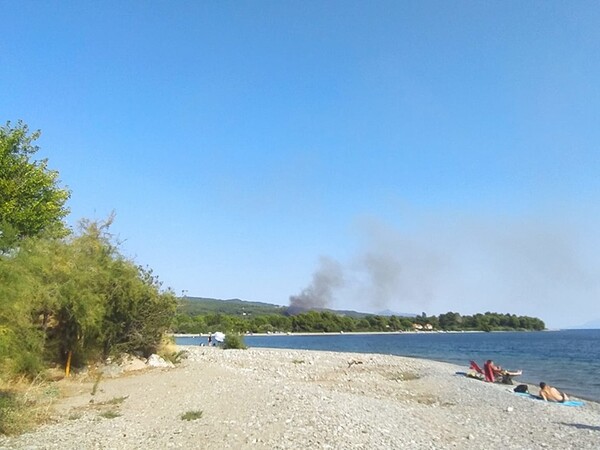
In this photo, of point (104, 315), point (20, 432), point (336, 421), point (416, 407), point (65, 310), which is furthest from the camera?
point (104, 315)

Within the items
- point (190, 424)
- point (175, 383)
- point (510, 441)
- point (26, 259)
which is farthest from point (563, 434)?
point (26, 259)

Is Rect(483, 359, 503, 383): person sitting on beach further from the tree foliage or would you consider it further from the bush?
the bush

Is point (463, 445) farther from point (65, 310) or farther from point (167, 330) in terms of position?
point (167, 330)

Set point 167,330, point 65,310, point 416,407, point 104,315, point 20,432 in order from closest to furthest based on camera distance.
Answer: point 20,432 < point 416,407 < point 65,310 < point 104,315 < point 167,330

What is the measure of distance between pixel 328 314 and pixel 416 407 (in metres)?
165

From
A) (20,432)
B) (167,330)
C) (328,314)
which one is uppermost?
(328,314)

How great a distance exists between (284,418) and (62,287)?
11244 mm

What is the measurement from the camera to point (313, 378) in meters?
30.2

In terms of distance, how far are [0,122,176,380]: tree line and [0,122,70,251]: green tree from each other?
0.04m

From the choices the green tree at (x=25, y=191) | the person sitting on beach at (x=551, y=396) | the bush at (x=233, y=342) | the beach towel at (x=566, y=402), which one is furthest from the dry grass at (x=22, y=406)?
the bush at (x=233, y=342)

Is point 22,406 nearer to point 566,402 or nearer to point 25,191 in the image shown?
point 25,191

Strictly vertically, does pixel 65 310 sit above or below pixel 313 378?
above

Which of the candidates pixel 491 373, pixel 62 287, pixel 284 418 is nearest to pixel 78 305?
pixel 62 287

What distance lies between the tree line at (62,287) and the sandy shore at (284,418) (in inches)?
77.0
